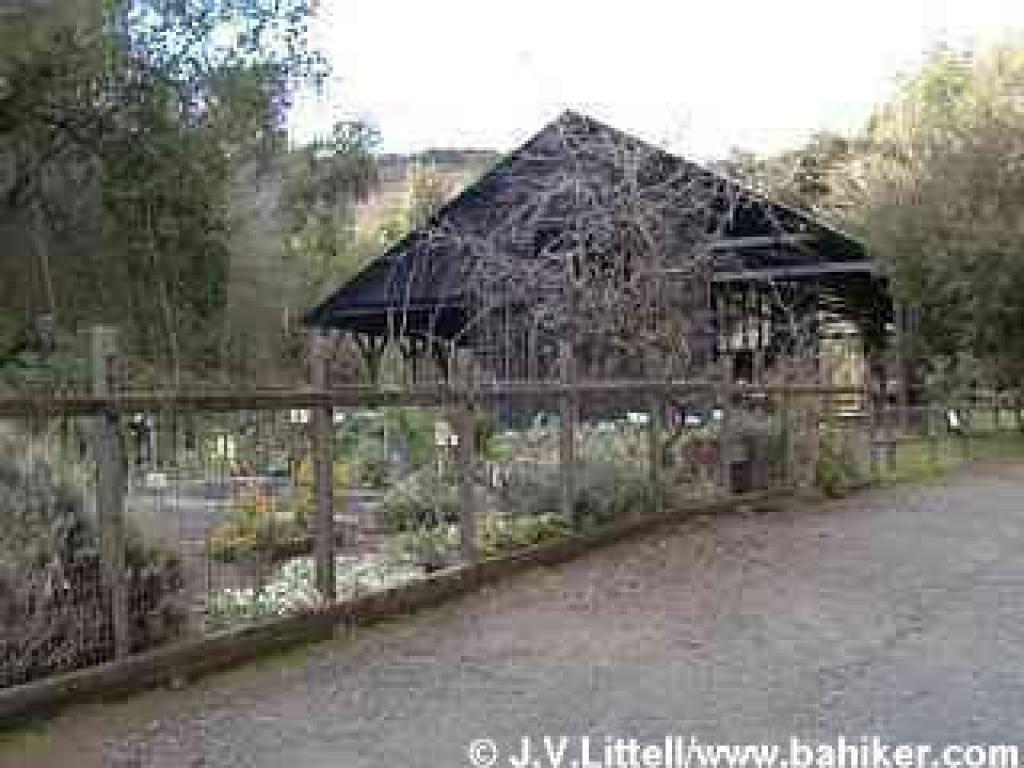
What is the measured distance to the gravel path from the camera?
5.48m

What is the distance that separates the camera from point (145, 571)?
648cm

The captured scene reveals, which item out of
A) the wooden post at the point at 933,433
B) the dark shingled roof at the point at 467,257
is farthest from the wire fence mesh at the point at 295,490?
the dark shingled roof at the point at 467,257

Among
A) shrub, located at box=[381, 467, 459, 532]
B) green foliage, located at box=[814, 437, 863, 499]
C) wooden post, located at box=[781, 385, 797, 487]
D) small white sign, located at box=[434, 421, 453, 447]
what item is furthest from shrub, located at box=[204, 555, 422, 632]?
green foliage, located at box=[814, 437, 863, 499]

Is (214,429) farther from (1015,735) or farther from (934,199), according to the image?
(934,199)

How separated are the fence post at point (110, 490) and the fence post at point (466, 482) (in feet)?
10.4

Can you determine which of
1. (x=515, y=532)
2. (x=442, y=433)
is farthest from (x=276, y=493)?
(x=515, y=532)

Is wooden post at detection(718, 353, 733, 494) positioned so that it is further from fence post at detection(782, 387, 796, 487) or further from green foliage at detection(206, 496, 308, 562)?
green foliage at detection(206, 496, 308, 562)

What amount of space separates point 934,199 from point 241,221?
57.7ft

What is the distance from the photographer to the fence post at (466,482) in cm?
913

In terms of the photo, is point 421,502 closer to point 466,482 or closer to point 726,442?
point 466,482

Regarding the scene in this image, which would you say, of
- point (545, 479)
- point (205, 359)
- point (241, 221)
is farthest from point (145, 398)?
point (241, 221)

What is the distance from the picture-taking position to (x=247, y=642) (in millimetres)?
6879

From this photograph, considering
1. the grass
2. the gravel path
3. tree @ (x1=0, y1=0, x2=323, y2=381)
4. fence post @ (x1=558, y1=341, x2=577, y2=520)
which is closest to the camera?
the gravel path

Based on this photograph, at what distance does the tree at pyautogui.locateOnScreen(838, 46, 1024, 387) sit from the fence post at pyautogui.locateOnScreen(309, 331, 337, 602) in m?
22.2
